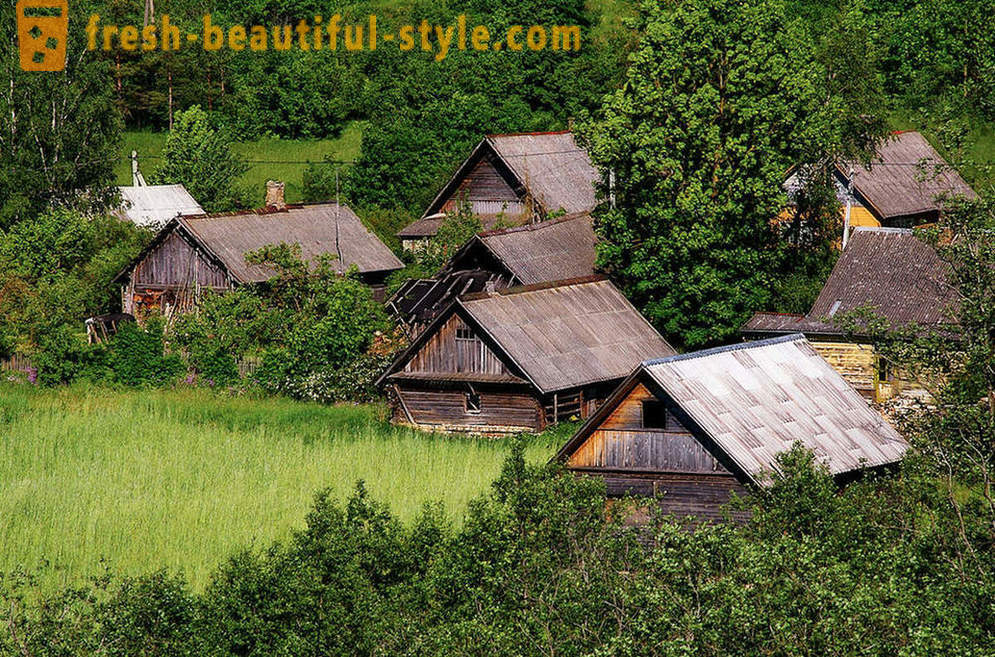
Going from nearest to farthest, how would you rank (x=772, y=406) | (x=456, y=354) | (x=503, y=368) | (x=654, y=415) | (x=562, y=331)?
(x=654, y=415)
(x=772, y=406)
(x=503, y=368)
(x=456, y=354)
(x=562, y=331)

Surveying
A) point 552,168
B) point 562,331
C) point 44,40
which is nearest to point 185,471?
point 562,331

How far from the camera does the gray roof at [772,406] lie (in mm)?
28422

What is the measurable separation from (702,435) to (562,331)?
37.1ft

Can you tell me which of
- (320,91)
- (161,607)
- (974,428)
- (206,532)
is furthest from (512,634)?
(320,91)

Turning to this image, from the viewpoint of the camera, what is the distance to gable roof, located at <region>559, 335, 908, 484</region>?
28.4 m

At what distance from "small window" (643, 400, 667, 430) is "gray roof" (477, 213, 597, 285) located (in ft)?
50.9

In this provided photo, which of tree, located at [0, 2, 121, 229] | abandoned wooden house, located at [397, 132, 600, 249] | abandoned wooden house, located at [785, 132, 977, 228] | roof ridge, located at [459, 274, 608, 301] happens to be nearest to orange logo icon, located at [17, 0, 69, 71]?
tree, located at [0, 2, 121, 229]

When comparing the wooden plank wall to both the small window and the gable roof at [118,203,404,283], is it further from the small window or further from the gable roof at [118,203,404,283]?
the gable roof at [118,203,404,283]

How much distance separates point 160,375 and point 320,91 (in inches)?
1410

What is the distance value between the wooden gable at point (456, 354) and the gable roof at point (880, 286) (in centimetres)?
635

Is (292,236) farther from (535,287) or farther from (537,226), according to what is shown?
(535,287)

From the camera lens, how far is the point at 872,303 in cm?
3819

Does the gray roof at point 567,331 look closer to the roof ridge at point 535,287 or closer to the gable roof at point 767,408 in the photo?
the roof ridge at point 535,287

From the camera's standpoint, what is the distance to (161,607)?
20.5 m
